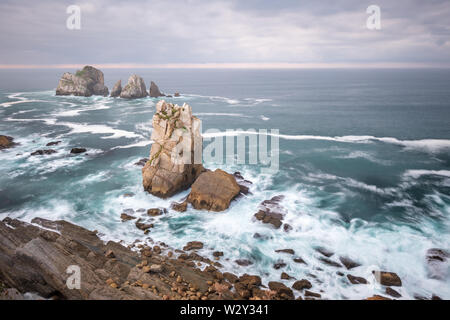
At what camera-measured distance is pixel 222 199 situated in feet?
83.3

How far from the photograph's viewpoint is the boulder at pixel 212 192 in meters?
25.4

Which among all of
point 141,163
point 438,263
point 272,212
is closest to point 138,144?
point 141,163

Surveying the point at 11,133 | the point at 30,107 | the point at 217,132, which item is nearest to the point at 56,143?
the point at 11,133

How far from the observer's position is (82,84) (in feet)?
→ 352

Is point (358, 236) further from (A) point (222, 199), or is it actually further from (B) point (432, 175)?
(B) point (432, 175)

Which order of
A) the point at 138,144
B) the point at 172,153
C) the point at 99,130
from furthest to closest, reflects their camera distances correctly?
1. the point at 99,130
2. the point at 138,144
3. the point at 172,153

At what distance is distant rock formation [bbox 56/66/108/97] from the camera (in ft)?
353

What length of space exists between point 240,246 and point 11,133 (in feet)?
185

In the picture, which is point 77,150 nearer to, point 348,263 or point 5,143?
point 5,143

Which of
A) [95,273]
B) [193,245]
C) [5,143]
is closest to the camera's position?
[95,273]

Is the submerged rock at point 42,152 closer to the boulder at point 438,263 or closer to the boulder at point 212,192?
the boulder at point 212,192

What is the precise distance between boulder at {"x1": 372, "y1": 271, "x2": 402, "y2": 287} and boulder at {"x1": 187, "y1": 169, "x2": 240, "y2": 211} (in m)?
13.7

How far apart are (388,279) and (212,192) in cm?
1583

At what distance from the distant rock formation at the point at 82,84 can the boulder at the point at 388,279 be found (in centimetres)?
12014
